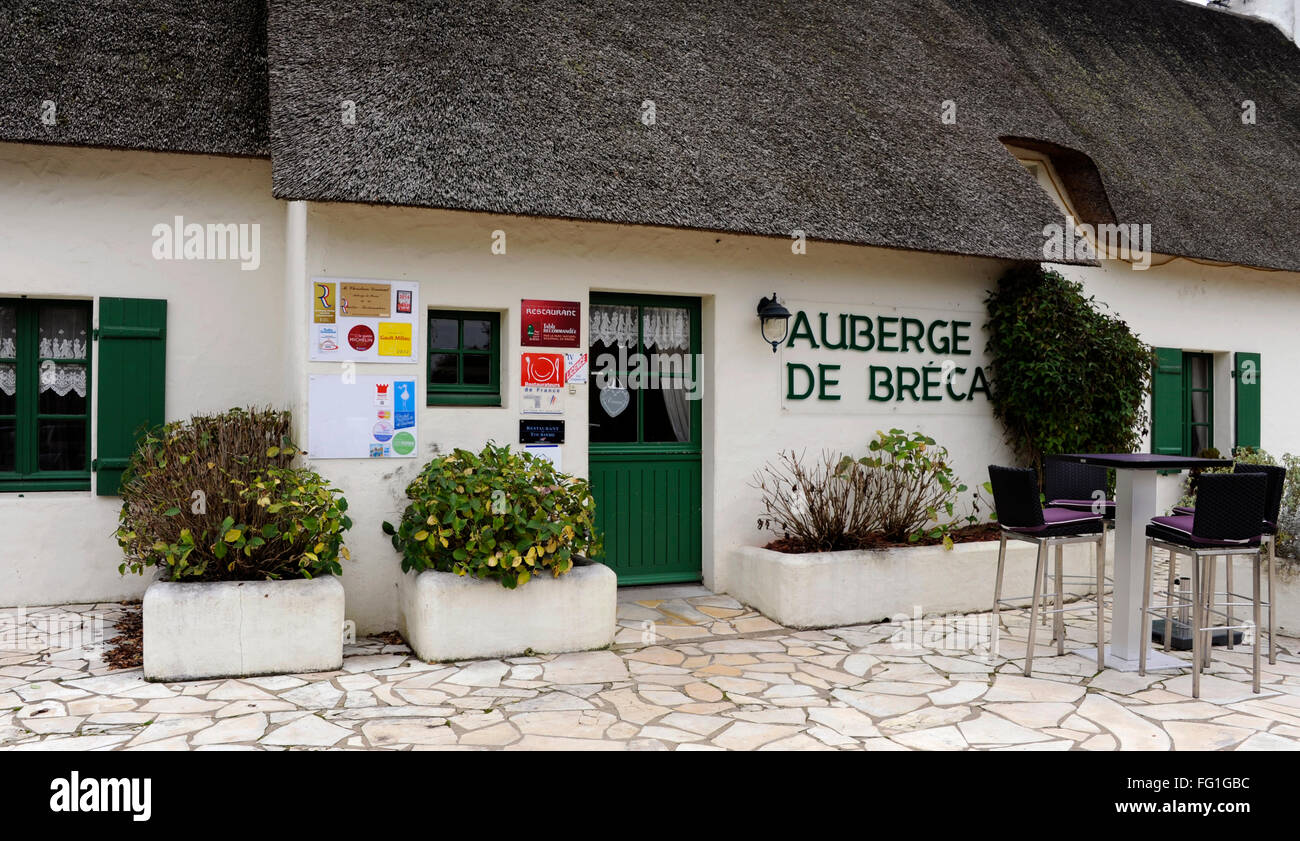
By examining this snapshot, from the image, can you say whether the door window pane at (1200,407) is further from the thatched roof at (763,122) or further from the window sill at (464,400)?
the window sill at (464,400)

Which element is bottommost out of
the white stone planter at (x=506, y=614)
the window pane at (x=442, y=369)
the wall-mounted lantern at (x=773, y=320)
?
the white stone planter at (x=506, y=614)

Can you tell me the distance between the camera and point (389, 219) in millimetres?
5824

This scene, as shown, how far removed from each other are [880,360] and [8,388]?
6.18 metres

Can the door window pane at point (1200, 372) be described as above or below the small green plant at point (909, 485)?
above

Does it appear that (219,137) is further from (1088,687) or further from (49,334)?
(1088,687)

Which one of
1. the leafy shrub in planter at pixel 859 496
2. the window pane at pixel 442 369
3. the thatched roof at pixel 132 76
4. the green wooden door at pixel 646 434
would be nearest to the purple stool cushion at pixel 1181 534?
the leafy shrub in planter at pixel 859 496

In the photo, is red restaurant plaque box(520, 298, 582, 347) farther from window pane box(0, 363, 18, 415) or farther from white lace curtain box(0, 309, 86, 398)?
window pane box(0, 363, 18, 415)

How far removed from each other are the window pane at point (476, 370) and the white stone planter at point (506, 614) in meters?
1.38

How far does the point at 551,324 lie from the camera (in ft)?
20.4

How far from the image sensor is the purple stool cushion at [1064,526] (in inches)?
197

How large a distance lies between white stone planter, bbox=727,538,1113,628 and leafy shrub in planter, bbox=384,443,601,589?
135 centimetres

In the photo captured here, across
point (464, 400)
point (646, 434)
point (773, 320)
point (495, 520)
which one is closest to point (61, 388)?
point (464, 400)

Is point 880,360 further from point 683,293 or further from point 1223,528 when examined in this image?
point 1223,528

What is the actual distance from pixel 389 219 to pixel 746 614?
11.3ft
